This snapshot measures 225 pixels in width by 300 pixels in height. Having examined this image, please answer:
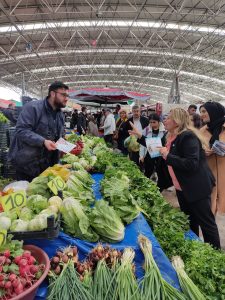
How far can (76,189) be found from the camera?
8.69 ft

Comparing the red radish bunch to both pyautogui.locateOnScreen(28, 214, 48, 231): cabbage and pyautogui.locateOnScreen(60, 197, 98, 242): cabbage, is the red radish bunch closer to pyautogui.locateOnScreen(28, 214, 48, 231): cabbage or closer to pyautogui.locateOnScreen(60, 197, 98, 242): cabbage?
pyautogui.locateOnScreen(28, 214, 48, 231): cabbage

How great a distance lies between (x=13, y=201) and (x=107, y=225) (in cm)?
63

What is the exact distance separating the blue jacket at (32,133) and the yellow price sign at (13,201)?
3.72 feet

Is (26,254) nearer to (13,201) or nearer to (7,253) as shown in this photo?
(7,253)

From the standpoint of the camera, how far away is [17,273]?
1330 mm

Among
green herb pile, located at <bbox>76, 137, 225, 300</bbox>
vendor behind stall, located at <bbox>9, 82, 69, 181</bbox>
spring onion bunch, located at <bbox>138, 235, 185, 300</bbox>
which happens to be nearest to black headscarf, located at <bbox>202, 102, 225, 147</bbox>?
green herb pile, located at <bbox>76, 137, 225, 300</bbox>

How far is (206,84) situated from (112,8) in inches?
867

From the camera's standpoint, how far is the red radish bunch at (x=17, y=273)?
1255mm

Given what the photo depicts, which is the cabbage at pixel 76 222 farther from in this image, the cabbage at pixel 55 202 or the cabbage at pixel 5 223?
the cabbage at pixel 5 223

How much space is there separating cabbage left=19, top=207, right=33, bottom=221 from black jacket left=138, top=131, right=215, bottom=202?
1.63 meters

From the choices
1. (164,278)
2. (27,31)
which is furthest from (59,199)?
(27,31)

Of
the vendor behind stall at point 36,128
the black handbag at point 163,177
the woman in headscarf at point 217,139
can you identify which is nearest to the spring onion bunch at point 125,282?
the vendor behind stall at point 36,128

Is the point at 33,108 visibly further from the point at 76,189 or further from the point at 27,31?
the point at 27,31

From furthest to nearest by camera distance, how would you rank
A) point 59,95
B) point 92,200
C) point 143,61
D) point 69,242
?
point 143,61 → point 59,95 → point 92,200 → point 69,242
